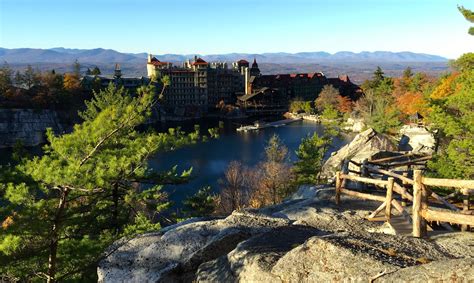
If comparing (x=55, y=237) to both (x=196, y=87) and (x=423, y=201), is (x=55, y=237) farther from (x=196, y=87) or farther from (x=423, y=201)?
(x=196, y=87)

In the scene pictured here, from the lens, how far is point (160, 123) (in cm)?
8675

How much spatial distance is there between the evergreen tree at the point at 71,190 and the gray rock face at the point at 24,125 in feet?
197

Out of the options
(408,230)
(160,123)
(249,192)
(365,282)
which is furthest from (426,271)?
(160,123)

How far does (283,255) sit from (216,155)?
1814 inches

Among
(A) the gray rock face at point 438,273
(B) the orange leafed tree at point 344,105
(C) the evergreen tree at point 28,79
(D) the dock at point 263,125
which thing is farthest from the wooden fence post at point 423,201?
(C) the evergreen tree at point 28,79

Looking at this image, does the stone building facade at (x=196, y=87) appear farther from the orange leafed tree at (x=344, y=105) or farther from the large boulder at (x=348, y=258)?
the large boulder at (x=348, y=258)

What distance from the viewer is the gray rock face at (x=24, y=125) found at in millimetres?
64875

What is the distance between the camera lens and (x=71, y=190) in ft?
29.3

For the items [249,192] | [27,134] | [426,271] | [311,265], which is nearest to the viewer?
[426,271]

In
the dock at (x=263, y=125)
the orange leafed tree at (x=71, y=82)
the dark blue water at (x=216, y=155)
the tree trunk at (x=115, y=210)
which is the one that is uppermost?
the orange leafed tree at (x=71, y=82)

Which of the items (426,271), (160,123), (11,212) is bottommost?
(160,123)

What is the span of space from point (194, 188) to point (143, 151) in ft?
95.2

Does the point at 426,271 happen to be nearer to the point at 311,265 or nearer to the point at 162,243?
the point at 311,265

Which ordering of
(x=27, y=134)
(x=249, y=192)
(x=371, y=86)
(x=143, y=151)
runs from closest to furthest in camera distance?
(x=143, y=151) → (x=249, y=192) → (x=27, y=134) → (x=371, y=86)
